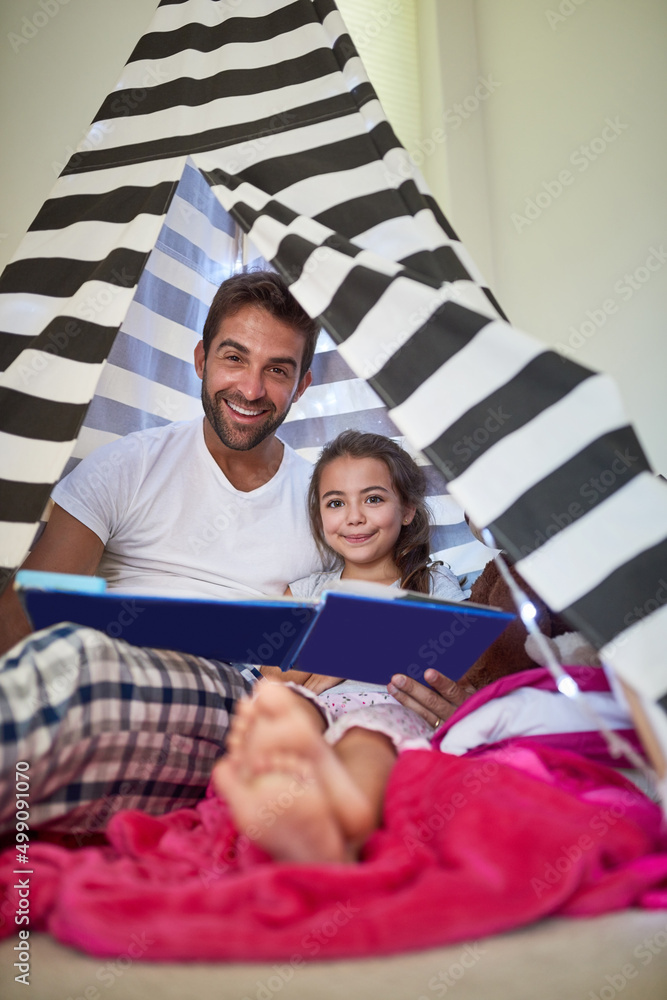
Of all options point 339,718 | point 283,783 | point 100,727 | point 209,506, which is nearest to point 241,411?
point 209,506

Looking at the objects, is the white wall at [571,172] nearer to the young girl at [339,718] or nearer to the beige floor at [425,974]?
the young girl at [339,718]

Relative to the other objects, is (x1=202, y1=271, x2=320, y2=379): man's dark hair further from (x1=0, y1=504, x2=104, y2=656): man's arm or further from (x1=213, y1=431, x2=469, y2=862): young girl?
(x1=0, y1=504, x2=104, y2=656): man's arm

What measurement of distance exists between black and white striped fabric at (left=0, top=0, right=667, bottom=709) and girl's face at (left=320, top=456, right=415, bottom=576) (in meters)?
0.31

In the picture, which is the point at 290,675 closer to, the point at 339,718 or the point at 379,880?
the point at 339,718

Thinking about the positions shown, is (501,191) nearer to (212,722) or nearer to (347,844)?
(212,722)

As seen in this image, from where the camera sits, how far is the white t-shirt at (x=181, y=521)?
1.60 meters

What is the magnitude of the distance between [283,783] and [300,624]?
1.22ft

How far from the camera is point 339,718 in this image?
1.28 m

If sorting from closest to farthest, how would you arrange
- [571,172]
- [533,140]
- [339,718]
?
[339,718]
[571,172]
[533,140]

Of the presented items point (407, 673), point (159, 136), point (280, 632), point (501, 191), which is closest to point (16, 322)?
point (159, 136)

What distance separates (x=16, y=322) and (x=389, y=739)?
996 millimetres

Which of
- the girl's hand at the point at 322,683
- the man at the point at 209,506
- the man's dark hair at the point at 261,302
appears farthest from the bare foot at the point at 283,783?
the man's dark hair at the point at 261,302

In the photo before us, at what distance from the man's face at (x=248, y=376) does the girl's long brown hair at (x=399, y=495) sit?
0.55 ft

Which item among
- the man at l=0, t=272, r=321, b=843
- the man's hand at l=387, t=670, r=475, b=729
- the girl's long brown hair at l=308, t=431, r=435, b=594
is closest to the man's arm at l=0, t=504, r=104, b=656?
the man at l=0, t=272, r=321, b=843
